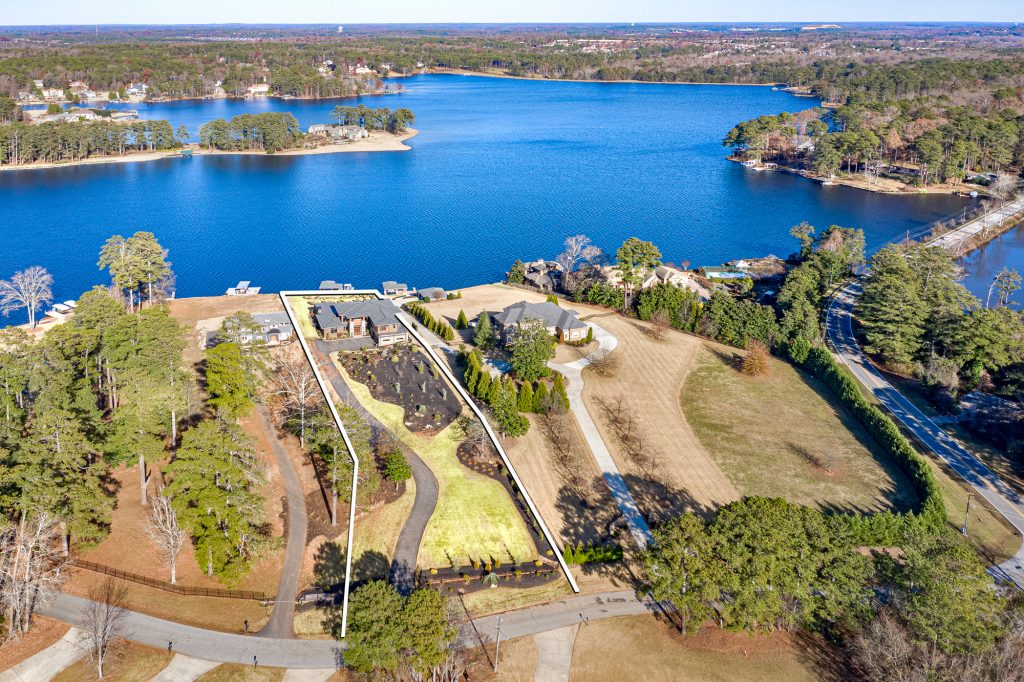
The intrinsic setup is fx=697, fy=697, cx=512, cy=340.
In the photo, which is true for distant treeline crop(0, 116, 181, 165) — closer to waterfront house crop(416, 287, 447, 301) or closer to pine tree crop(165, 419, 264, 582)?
waterfront house crop(416, 287, 447, 301)

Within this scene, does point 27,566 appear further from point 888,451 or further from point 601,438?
point 888,451

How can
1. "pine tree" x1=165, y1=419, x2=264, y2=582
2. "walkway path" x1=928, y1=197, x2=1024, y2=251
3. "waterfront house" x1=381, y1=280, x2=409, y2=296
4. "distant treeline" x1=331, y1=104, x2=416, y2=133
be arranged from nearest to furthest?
"pine tree" x1=165, y1=419, x2=264, y2=582
"waterfront house" x1=381, y1=280, x2=409, y2=296
"walkway path" x1=928, y1=197, x2=1024, y2=251
"distant treeline" x1=331, y1=104, x2=416, y2=133

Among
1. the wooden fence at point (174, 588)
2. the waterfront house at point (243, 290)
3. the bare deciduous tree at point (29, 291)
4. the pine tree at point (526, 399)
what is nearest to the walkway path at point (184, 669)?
the wooden fence at point (174, 588)

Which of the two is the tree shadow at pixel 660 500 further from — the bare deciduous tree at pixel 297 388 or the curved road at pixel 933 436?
the bare deciduous tree at pixel 297 388

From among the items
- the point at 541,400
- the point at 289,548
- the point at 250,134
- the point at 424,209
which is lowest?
the point at 289,548

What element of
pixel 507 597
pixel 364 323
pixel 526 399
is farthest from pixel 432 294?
pixel 507 597

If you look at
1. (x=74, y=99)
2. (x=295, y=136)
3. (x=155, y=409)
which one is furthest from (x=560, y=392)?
(x=74, y=99)

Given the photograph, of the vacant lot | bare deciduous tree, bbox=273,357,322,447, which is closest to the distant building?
the vacant lot
